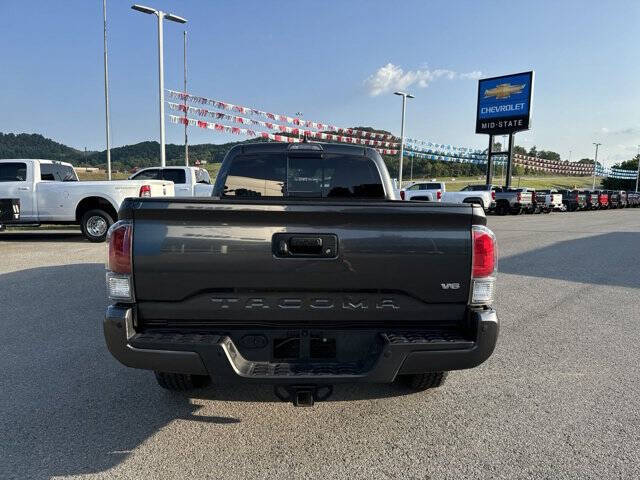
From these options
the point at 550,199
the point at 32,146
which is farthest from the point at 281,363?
the point at 32,146

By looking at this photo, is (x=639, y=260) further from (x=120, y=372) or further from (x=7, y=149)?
(x=7, y=149)

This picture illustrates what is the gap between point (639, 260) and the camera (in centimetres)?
1024

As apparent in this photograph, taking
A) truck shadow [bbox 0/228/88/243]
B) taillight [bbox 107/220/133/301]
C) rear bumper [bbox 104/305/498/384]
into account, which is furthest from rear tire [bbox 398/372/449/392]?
truck shadow [bbox 0/228/88/243]

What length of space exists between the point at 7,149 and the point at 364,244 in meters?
102

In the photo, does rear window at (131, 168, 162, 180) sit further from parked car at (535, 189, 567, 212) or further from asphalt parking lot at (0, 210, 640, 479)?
parked car at (535, 189, 567, 212)

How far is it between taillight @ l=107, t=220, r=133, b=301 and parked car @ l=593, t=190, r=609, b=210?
46937 millimetres

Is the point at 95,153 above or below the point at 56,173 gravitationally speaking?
above

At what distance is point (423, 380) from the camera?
3.30 meters

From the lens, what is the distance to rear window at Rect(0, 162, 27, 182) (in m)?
11.3

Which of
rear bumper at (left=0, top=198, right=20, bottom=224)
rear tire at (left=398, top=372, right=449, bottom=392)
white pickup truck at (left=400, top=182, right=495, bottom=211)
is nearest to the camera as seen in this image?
rear tire at (left=398, top=372, right=449, bottom=392)

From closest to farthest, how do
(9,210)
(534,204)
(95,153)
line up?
(9,210), (534,204), (95,153)

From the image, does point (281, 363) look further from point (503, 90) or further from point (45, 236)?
point (503, 90)

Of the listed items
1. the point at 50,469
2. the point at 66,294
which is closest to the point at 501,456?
the point at 50,469

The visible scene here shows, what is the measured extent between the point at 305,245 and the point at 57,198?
1096cm
